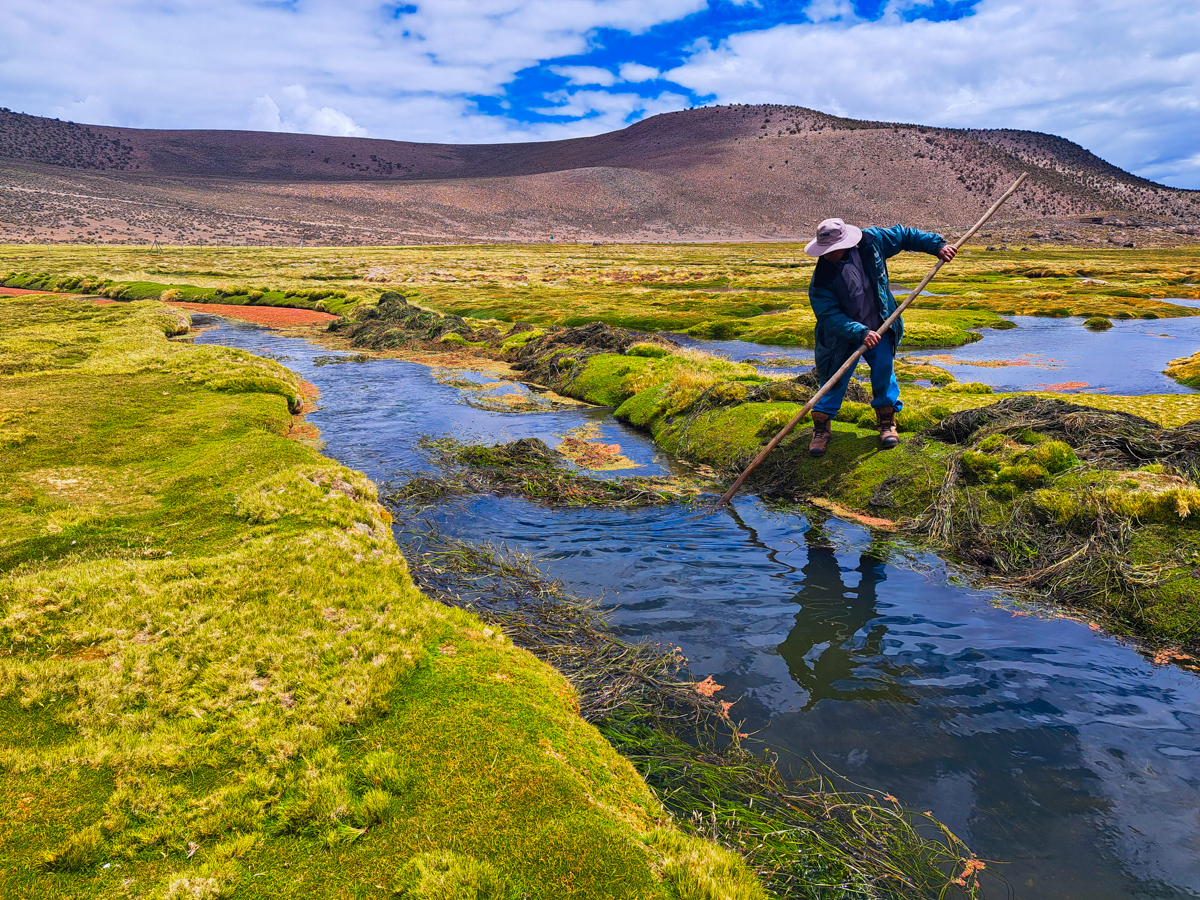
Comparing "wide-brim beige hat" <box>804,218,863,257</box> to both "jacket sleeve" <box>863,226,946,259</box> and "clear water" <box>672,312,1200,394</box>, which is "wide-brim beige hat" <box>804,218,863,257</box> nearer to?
"jacket sleeve" <box>863,226,946,259</box>

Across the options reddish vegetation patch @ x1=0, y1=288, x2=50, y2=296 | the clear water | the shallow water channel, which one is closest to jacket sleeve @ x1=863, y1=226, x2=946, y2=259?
the shallow water channel

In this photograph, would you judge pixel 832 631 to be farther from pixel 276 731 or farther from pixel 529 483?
pixel 529 483

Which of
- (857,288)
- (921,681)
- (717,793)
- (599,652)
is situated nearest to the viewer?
(717,793)

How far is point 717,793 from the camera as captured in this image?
592 centimetres

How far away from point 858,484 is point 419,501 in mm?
9244

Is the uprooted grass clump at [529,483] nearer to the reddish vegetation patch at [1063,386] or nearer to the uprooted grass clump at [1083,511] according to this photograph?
the uprooted grass clump at [1083,511]

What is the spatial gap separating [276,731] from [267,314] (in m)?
51.1

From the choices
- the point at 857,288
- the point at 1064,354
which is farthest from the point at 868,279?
the point at 1064,354

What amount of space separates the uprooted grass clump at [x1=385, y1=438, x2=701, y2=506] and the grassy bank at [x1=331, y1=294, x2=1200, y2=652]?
230cm

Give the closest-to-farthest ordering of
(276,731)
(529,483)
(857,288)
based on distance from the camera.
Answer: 1. (276,731)
2. (857,288)
3. (529,483)

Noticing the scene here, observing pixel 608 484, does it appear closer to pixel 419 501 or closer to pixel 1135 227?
pixel 419 501

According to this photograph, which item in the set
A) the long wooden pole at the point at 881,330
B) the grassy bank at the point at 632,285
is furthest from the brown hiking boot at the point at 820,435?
the grassy bank at the point at 632,285

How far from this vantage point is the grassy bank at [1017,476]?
8867 mm

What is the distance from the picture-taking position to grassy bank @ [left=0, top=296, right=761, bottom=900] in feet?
14.3
